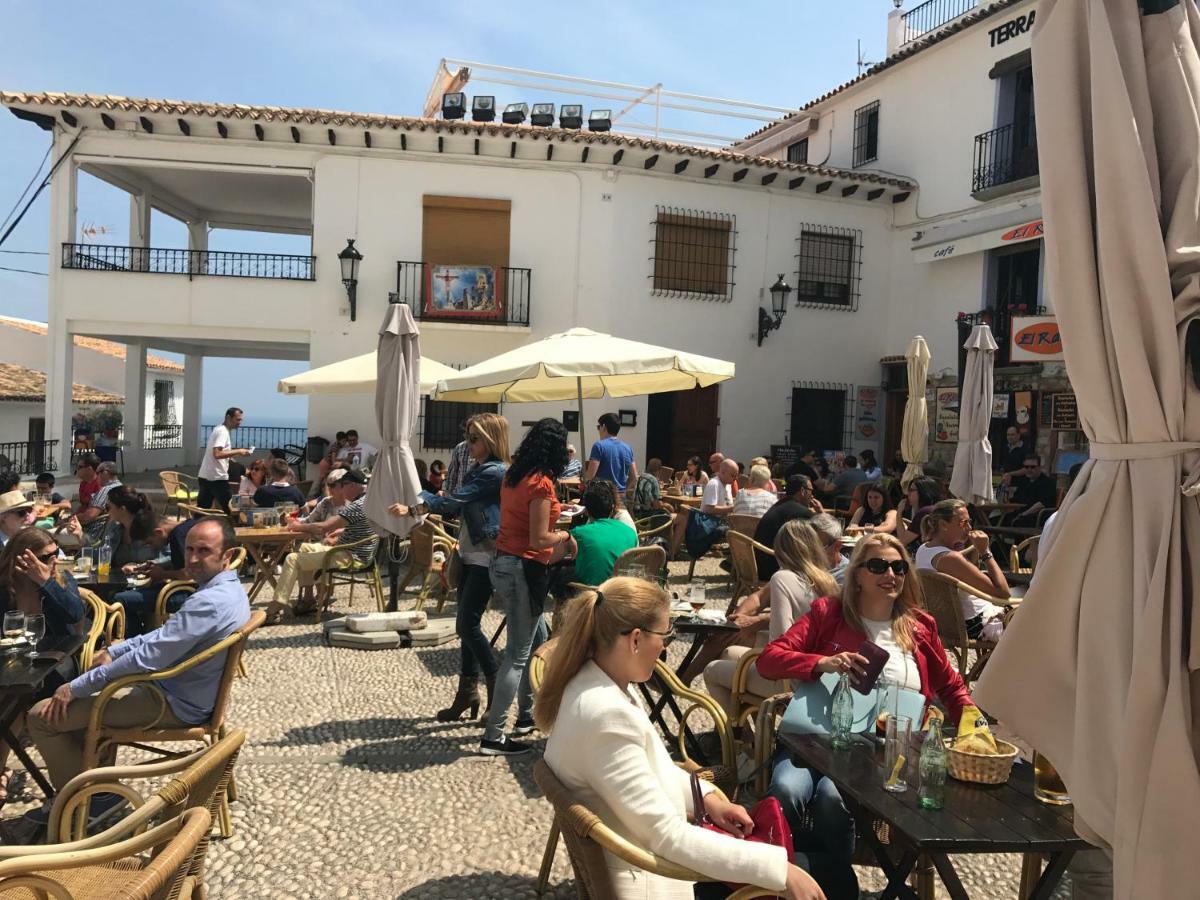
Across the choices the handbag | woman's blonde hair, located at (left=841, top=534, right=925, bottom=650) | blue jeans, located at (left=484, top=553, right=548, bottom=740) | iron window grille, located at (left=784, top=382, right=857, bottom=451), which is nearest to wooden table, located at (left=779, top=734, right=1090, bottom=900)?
the handbag

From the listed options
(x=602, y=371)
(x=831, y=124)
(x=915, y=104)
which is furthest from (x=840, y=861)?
(x=831, y=124)

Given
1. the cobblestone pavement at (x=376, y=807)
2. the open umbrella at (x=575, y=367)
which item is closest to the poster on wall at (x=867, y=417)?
the open umbrella at (x=575, y=367)

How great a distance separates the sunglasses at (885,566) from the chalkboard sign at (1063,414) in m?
11.7

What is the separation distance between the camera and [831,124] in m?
20.2

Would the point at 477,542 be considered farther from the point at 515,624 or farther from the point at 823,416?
the point at 823,416

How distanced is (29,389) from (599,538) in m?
24.8

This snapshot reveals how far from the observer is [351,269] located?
1512 cm

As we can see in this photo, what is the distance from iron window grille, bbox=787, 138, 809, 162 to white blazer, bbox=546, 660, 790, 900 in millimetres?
20584

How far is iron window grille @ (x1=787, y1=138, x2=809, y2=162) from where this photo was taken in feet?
69.3

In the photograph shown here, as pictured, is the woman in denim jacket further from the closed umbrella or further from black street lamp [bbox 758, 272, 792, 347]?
black street lamp [bbox 758, 272, 792, 347]

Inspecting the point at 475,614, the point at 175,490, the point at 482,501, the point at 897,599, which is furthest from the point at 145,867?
the point at 175,490

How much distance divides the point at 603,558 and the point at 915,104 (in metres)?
15.4

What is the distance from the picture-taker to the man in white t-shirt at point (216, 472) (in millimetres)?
10883

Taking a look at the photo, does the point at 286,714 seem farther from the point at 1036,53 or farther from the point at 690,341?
the point at 690,341
